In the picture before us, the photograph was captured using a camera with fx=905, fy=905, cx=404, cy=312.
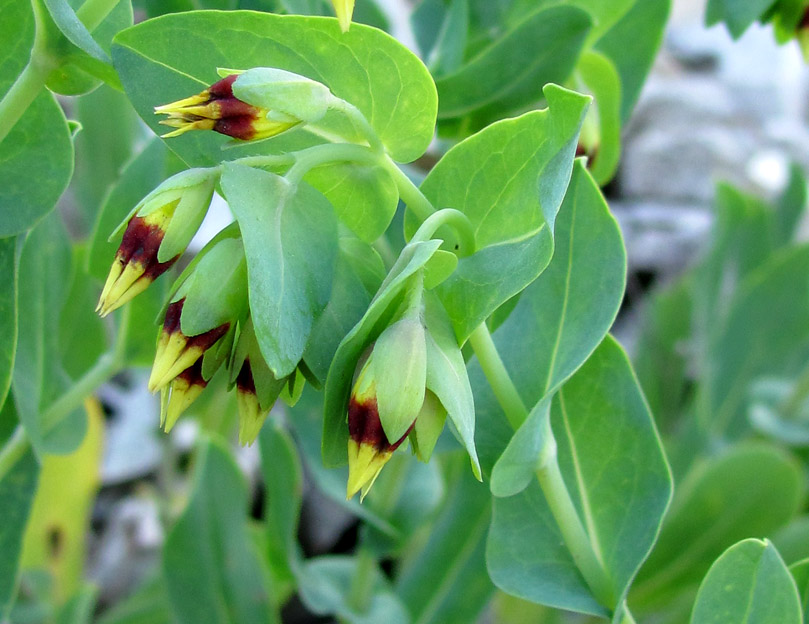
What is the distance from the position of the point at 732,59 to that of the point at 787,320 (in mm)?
3952

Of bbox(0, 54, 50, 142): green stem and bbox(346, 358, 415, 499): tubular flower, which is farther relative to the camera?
bbox(0, 54, 50, 142): green stem

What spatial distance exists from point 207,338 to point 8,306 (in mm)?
303

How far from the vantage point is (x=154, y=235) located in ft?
2.13

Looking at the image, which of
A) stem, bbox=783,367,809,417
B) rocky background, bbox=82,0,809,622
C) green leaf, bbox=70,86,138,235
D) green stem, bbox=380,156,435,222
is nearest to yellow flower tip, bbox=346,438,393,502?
green stem, bbox=380,156,435,222

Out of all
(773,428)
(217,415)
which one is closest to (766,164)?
(773,428)

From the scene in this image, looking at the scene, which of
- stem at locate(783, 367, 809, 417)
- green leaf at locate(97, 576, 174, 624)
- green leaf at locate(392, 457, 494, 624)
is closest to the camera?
green leaf at locate(392, 457, 494, 624)

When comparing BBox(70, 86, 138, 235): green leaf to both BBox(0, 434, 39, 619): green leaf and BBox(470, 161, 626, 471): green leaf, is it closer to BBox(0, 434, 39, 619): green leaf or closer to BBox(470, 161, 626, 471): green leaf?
BBox(0, 434, 39, 619): green leaf

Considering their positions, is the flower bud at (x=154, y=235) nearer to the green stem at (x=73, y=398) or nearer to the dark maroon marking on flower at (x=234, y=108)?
the dark maroon marking on flower at (x=234, y=108)

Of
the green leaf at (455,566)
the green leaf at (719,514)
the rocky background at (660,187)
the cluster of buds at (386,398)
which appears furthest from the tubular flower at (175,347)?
the green leaf at (719,514)

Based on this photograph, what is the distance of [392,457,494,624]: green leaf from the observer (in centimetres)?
150

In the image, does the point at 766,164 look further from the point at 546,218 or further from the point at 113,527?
the point at 546,218

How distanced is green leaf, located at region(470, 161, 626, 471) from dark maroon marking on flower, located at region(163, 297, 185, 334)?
335 mm

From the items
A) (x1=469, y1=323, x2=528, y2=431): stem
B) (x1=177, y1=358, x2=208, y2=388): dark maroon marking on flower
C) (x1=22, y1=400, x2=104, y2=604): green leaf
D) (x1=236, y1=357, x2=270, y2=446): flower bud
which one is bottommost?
(x1=22, y1=400, x2=104, y2=604): green leaf

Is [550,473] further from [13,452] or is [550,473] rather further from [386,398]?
Answer: [13,452]
